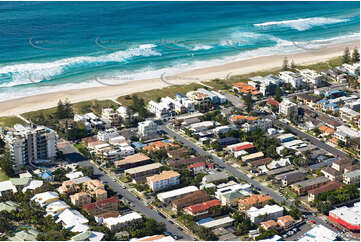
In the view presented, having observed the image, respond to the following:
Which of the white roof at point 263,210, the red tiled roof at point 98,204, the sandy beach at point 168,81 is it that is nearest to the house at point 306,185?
the white roof at point 263,210

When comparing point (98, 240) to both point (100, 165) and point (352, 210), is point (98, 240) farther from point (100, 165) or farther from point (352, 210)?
point (352, 210)

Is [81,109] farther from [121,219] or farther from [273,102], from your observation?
[121,219]

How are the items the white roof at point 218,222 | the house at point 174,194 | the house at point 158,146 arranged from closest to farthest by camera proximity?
the white roof at point 218,222, the house at point 174,194, the house at point 158,146

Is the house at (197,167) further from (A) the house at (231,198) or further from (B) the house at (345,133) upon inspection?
(B) the house at (345,133)

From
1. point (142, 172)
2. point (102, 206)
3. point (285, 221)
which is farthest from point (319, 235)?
point (142, 172)

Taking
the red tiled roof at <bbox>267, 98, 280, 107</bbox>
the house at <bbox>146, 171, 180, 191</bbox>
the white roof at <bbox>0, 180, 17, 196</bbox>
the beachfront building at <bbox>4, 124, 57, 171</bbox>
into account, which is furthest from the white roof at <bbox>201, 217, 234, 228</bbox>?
the red tiled roof at <bbox>267, 98, 280, 107</bbox>

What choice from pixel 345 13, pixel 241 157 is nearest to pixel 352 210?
pixel 241 157
